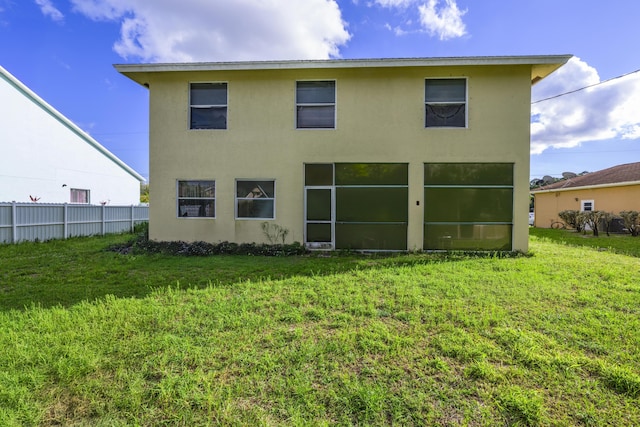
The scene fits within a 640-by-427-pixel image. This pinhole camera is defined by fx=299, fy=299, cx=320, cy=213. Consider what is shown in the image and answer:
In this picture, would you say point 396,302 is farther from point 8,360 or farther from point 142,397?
point 8,360

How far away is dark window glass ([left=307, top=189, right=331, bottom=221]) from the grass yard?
361 centimetres

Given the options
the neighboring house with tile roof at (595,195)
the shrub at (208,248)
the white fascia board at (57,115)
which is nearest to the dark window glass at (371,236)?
the shrub at (208,248)

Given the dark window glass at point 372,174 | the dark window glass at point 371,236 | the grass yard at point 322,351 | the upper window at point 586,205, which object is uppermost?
the dark window glass at point 372,174

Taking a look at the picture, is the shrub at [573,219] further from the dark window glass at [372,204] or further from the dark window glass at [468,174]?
the dark window glass at [372,204]

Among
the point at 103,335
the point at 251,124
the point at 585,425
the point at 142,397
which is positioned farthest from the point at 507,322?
the point at 251,124

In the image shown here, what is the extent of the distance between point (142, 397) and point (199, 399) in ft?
1.60

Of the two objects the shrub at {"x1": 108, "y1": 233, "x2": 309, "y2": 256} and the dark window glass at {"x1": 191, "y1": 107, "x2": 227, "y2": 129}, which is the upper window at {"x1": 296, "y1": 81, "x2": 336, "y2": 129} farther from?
the shrub at {"x1": 108, "y1": 233, "x2": 309, "y2": 256}

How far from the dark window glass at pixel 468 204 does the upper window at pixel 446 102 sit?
Result: 2065mm

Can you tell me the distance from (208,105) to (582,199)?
71.2ft

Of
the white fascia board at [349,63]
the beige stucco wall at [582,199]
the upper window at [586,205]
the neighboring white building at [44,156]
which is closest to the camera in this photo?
the white fascia board at [349,63]

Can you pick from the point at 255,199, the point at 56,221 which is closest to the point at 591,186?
the point at 255,199

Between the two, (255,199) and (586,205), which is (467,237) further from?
(586,205)

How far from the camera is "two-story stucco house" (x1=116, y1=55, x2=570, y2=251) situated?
29.3 feet

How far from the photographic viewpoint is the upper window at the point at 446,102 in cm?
905
